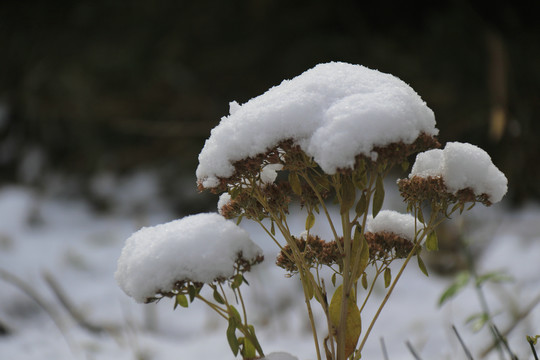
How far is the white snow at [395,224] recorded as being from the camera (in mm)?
809

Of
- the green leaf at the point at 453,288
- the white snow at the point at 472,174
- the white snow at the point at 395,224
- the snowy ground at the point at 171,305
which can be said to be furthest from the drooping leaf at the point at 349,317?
the snowy ground at the point at 171,305

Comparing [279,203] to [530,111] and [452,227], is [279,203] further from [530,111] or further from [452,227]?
[530,111]

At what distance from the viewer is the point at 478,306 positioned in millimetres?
1896

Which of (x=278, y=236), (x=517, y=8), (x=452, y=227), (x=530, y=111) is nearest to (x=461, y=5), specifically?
(x=517, y=8)

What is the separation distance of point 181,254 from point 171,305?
66.5 inches

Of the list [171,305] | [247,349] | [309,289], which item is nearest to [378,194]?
[309,289]

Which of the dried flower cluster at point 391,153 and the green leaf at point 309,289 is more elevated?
the dried flower cluster at point 391,153

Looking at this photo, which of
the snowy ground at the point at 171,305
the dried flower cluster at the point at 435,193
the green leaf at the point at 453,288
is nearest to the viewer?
the dried flower cluster at the point at 435,193

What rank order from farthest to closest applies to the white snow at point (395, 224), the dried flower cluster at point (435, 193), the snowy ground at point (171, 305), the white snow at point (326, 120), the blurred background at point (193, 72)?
the blurred background at point (193, 72)
the snowy ground at point (171, 305)
the white snow at point (395, 224)
the dried flower cluster at point (435, 193)
the white snow at point (326, 120)

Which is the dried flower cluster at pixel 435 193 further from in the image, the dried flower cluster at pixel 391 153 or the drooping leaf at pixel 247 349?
the drooping leaf at pixel 247 349

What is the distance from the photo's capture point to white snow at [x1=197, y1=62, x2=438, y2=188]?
60cm

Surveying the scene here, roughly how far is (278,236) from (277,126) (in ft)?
6.53

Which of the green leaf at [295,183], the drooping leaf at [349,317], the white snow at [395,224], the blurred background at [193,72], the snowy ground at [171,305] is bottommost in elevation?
the drooping leaf at [349,317]

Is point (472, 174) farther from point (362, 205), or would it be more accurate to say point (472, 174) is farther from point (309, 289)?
point (309, 289)
